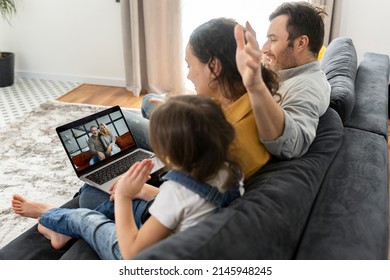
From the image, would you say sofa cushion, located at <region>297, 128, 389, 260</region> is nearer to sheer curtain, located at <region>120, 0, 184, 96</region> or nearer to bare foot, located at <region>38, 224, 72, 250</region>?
bare foot, located at <region>38, 224, 72, 250</region>

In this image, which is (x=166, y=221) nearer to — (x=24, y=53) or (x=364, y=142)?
(x=364, y=142)

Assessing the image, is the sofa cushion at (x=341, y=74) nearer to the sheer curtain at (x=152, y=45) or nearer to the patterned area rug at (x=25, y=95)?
the sheer curtain at (x=152, y=45)

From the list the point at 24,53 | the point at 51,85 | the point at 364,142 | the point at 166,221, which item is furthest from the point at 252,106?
the point at 24,53

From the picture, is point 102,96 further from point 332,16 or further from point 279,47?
point 279,47

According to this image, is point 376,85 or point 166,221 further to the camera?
point 376,85

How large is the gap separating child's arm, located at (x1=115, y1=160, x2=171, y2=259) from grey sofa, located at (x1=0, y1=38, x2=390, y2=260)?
155 mm

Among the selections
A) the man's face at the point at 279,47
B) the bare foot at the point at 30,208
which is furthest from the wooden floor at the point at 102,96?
the man's face at the point at 279,47

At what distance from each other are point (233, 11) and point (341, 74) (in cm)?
181

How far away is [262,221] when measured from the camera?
0.89 meters

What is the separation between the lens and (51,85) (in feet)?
13.6

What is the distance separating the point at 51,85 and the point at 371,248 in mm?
3781

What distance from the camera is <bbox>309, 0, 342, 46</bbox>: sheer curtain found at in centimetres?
314

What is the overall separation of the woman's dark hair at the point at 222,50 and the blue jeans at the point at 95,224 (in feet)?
1.62

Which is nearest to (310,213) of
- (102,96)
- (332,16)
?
(332,16)
